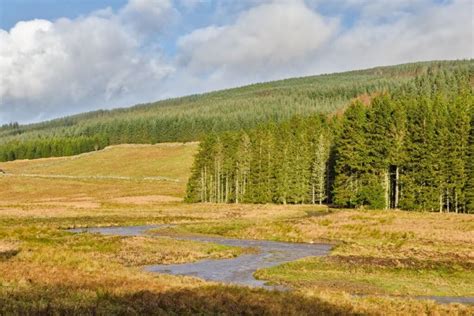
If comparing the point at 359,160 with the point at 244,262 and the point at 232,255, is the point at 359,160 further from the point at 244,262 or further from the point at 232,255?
the point at 244,262

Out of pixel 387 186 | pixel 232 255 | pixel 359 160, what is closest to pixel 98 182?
pixel 359 160

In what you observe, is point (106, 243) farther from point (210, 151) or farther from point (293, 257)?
point (210, 151)

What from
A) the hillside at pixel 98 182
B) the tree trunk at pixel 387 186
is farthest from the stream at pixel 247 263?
the hillside at pixel 98 182

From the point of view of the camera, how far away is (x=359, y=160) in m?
84.5

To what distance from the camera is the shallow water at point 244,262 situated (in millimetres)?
31453

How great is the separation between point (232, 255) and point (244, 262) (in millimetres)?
2990

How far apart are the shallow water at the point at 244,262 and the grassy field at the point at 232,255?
1.36 m

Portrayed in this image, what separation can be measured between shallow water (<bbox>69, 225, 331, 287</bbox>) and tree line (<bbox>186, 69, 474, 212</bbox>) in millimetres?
36257

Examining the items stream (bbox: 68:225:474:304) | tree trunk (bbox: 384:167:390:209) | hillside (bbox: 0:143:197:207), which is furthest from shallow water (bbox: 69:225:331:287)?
hillside (bbox: 0:143:197:207)

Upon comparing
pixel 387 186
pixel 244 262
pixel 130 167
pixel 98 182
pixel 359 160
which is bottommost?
pixel 244 262

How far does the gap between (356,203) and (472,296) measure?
2271 inches

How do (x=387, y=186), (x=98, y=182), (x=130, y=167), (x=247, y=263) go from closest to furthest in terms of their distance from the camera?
(x=247, y=263) < (x=387, y=186) < (x=98, y=182) < (x=130, y=167)

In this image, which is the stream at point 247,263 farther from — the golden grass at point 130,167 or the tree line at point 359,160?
the golden grass at point 130,167

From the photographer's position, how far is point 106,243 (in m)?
43.9
